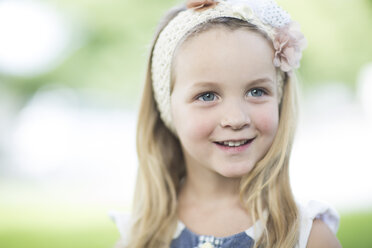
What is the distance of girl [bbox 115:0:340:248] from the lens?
182 cm

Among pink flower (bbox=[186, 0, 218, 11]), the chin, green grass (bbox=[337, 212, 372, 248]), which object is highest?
pink flower (bbox=[186, 0, 218, 11])

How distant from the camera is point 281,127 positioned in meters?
1.98

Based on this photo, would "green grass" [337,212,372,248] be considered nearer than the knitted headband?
No

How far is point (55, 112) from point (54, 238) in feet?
11.9

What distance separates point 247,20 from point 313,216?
884 millimetres

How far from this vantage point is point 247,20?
1.89 meters

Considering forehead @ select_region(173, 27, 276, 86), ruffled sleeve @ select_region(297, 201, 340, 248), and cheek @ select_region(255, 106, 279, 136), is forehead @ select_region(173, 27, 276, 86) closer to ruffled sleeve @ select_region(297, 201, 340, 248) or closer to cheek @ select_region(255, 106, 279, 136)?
cheek @ select_region(255, 106, 279, 136)

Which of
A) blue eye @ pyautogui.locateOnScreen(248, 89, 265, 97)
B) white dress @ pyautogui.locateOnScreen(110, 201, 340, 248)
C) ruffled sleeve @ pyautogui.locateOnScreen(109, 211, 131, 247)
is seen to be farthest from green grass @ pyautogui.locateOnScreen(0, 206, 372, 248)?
blue eye @ pyautogui.locateOnScreen(248, 89, 265, 97)

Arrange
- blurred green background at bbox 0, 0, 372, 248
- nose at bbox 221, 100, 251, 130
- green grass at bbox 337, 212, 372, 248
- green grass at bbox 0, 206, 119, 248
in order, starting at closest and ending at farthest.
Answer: nose at bbox 221, 100, 251, 130
green grass at bbox 337, 212, 372, 248
green grass at bbox 0, 206, 119, 248
blurred green background at bbox 0, 0, 372, 248

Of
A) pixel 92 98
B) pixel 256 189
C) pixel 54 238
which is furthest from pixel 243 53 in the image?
pixel 92 98

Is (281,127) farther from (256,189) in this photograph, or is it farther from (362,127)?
(362,127)

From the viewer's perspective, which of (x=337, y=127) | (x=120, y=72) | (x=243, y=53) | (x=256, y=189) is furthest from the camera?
(x=337, y=127)

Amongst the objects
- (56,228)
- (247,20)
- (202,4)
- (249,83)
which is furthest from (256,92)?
(56,228)

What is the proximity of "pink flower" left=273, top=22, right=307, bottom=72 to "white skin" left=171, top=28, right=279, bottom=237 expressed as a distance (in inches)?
1.6
